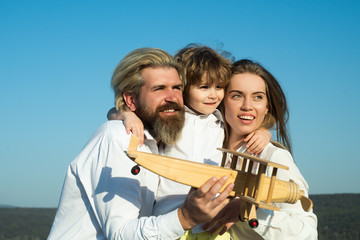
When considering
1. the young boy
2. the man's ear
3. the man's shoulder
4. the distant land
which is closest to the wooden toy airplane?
the man's shoulder

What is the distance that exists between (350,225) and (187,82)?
200 ft

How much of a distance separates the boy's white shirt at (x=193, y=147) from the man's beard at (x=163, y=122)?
247 mm

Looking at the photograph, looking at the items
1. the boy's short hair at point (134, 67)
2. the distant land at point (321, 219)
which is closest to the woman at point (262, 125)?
the boy's short hair at point (134, 67)

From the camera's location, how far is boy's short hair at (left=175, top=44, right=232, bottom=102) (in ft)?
22.9

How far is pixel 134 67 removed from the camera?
666cm

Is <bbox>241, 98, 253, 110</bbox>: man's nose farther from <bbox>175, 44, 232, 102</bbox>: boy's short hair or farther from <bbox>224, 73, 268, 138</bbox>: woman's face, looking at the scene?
<bbox>175, 44, 232, 102</bbox>: boy's short hair

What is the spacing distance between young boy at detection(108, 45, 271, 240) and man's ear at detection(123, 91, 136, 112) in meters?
0.27

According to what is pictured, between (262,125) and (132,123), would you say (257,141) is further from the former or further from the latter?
(132,123)

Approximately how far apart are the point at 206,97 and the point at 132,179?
2288mm

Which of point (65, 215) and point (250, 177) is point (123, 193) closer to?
point (65, 215)

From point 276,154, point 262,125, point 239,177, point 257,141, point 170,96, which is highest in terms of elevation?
point 170,96

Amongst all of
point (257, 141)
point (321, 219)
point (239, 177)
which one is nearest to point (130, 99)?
point (257, 141)

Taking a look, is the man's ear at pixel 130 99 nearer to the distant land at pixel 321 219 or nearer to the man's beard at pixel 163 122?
the man's beard at pixel 163 122

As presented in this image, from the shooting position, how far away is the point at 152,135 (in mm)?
6520
